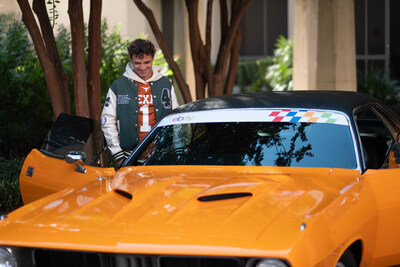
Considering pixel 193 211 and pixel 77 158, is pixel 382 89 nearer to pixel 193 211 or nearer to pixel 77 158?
pixel 77 158

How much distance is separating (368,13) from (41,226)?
72.6 feet

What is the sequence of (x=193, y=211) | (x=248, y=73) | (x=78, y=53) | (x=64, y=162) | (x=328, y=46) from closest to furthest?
(x=193, y=211) → (x=64, y=162) → (x=78, y=53) → (x=328, y=46) → (x=248, y=73)

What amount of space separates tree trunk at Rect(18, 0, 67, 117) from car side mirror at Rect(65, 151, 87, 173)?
12.9 ft

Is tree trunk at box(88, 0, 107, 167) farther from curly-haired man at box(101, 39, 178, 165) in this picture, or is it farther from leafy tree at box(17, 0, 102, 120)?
curly-haired man at box(101, 39, 178, 165)

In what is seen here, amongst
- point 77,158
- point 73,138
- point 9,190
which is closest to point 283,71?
point 9,190

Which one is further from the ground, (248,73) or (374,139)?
(374,139)

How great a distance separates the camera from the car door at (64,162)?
17.3ft

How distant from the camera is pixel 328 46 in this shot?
1476cm

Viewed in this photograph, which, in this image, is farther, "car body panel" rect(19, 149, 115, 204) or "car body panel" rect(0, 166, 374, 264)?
"car body panel" rect(19, 149, 115, 204)

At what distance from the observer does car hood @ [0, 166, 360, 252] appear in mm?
3611

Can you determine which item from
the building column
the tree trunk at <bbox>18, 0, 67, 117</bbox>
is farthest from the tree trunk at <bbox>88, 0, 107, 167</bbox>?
the building column

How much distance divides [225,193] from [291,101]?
1363mm

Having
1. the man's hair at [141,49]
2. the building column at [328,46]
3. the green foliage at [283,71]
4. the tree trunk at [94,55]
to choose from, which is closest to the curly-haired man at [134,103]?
the man's hair at [141,49]

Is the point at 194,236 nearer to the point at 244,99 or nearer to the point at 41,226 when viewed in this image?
the point at 41,226
